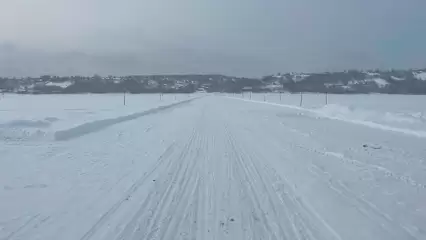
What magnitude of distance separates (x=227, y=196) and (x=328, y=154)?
5.23 meters

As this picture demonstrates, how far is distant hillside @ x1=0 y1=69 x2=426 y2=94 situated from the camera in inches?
4774

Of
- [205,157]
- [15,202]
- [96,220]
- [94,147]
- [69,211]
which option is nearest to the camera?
[96,220]

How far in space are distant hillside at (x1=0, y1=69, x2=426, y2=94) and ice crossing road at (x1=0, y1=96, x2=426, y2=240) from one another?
368ft

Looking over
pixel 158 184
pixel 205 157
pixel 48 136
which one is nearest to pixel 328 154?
pixel 205 157

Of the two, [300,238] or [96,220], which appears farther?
[96,220]

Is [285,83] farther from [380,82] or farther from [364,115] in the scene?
[364,115]

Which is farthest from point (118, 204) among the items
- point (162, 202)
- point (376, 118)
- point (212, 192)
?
point (376, 118)

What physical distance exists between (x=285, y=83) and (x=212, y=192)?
5880 inches

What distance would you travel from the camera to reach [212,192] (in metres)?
6.45

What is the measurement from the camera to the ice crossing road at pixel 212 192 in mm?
4742

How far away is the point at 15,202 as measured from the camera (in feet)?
19.0

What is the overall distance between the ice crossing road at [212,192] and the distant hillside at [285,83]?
11210 cm

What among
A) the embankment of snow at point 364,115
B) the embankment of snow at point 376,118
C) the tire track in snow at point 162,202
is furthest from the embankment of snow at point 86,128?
the embankment of snow at point 364,115

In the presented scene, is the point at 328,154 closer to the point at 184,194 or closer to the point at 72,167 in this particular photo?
the point at 184,194
